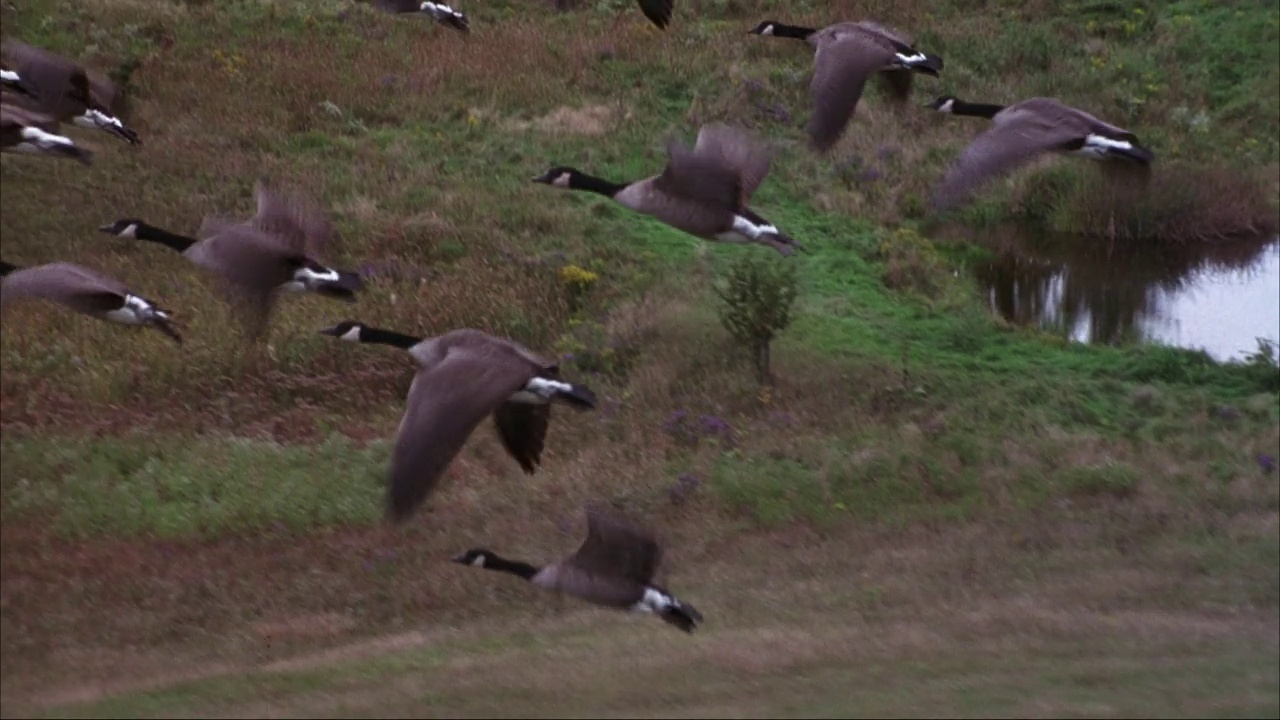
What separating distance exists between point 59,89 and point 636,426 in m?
5.80

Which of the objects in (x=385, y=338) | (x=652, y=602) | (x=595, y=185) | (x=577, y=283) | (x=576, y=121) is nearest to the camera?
(x=652, y=602)

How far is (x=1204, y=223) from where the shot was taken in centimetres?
1830

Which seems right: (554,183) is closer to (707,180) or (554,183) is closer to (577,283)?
(707,180)

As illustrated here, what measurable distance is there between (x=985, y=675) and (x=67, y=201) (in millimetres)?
11729

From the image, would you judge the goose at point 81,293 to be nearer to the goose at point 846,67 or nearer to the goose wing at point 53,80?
the goose wing at point 53,80

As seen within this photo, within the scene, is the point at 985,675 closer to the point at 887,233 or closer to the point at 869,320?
the point at 869,320

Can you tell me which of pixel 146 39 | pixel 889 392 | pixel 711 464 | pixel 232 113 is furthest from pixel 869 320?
pixel 146 39

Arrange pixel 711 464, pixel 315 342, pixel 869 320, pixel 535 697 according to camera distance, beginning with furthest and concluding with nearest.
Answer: pixel 869 320 → pixel 315 342 → pixel 711 464 → pixel 535 697

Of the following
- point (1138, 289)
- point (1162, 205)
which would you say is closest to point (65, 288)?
point (1138, 289)

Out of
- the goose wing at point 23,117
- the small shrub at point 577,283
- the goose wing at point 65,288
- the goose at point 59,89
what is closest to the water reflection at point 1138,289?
the small shrub at point 577,283

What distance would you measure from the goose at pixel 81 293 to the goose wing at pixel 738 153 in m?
2.78

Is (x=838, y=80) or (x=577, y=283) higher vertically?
(x=838, y=80)

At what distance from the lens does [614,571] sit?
325 inches

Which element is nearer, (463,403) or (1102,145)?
(463,403)
